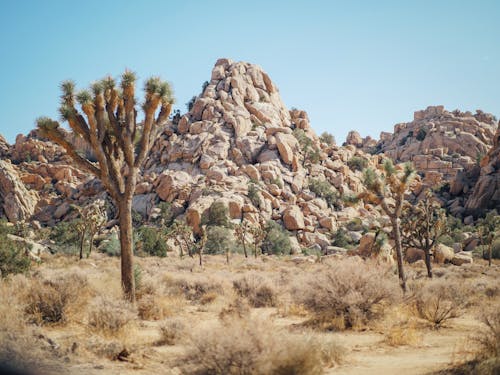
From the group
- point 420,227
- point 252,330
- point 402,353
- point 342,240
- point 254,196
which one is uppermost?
point 254,196

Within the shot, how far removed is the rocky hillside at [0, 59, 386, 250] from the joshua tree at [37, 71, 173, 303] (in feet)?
135

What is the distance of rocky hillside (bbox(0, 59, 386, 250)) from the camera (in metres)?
57.4

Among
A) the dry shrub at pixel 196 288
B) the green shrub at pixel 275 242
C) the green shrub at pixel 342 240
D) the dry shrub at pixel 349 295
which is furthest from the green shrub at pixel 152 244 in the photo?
the dry shrub at pixel 349 295

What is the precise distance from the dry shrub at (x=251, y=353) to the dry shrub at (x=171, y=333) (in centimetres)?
251

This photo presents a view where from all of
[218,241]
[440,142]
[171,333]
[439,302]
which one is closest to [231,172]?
[218,241]

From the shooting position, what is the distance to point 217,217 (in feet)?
171

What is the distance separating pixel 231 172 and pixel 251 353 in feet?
194

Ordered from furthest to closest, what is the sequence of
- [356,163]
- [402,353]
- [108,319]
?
[356,163], [108,319], [402,353]

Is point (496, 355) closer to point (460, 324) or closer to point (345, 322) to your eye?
point (345, 322)

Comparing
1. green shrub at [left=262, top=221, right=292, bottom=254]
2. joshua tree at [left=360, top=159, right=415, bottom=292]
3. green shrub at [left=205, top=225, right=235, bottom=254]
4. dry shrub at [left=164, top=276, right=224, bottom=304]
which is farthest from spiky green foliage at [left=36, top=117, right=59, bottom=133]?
green shrub at [left=262, top=221, right=292, bottom=254]

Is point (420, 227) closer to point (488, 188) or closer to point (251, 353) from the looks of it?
point (251, 353)

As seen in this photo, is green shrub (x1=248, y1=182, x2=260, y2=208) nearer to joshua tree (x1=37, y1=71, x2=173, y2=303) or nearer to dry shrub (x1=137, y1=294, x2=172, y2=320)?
joshua tree (x1=37, y1=71, x2=173, y2=303)

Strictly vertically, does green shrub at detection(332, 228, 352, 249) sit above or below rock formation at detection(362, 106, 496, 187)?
below

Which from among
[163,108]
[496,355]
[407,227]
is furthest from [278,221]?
[496,355]
